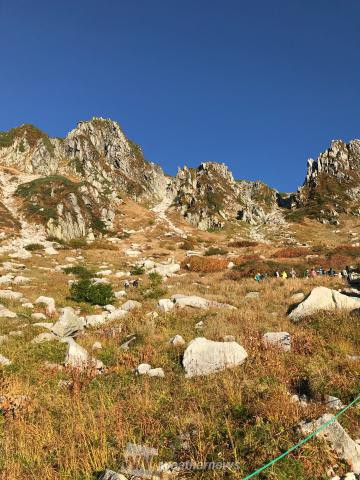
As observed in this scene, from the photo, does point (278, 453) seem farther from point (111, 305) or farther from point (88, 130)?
point (88, 130)

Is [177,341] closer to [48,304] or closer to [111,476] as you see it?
[111,476]

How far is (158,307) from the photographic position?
39.2 feet

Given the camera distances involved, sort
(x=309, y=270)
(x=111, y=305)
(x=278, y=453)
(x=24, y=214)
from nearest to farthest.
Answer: (x=278, y=453)
(x=111, y=305)
(x=309, y=270)
(x=24, y=214)

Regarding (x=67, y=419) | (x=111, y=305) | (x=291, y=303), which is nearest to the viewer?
(x=67, y=419)

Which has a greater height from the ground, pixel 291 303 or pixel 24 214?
pixel 24 214

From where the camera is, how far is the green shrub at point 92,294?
14.1m

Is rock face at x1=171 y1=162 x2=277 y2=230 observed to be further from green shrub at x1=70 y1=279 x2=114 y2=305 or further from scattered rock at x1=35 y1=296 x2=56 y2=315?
scattered rock at x1=35 y1=296 x2=56 y2=315

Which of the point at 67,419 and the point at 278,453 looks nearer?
the point at 278,453

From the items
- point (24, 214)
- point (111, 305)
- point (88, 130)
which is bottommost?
point (111, 305)

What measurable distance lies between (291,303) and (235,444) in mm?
8375

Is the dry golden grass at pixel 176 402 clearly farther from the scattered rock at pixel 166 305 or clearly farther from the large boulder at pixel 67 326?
the scattered rock at pixel 166 305

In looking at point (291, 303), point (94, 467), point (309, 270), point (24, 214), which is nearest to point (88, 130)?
point (24, 214)

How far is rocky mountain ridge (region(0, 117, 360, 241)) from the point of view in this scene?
4525 cm

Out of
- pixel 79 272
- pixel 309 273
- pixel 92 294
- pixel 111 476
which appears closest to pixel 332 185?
pixel 309 273
